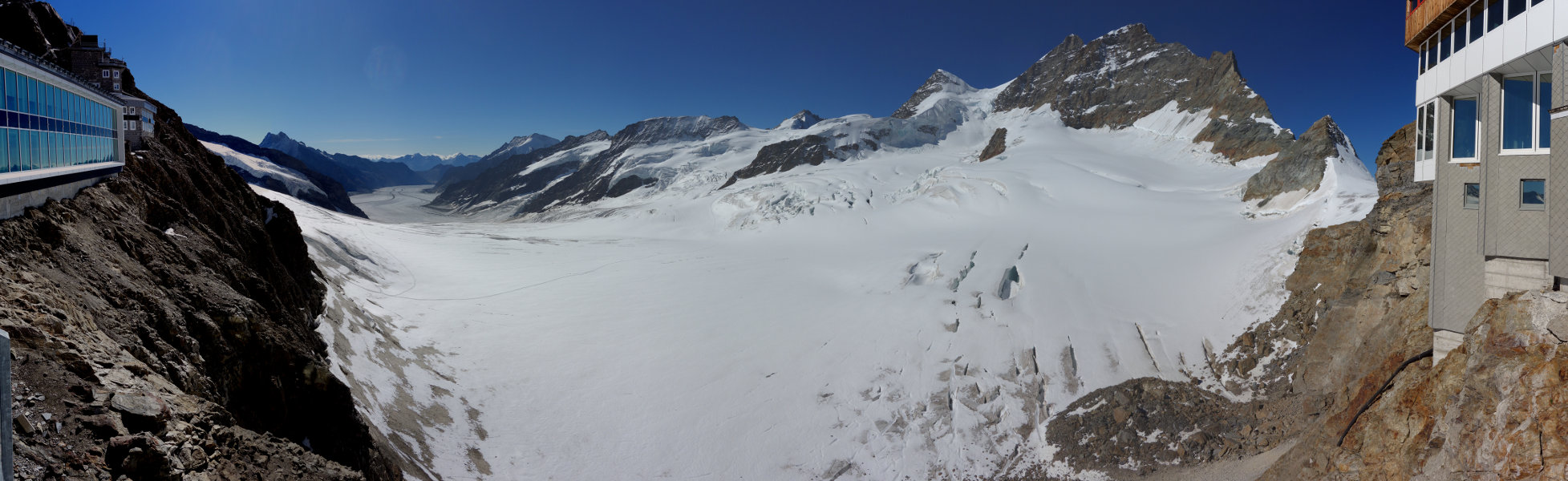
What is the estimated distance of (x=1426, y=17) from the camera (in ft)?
41.8

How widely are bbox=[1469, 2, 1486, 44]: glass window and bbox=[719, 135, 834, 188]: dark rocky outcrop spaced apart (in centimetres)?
8640

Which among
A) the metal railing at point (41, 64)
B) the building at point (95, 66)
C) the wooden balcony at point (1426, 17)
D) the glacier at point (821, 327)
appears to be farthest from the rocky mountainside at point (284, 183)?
the wooden balcony at point (1426, 17)

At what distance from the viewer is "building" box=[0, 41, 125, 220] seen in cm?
931

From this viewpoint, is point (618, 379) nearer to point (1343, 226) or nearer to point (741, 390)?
point (741, 390)

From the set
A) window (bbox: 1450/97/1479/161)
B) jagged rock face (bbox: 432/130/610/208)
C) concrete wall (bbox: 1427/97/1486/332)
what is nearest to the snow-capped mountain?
concrete wall (bbox: 1427/97/1486/332)

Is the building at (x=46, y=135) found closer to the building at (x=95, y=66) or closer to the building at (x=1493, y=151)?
the building at (x=95, y=66)

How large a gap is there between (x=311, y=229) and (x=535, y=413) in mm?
23830

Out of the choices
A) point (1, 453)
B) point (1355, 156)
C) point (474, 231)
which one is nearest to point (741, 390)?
point (1, 453)

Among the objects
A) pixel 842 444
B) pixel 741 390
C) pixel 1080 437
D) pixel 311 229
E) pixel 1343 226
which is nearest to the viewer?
pixel 1080 437

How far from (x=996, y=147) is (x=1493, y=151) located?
76.5 meters

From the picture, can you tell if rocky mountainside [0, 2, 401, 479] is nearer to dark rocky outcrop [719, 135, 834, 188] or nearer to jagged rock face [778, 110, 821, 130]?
dark rocky outcrop [719, 135, 834, 188]

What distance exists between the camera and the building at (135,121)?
14805 millimetres

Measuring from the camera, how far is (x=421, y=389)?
66.7 ft

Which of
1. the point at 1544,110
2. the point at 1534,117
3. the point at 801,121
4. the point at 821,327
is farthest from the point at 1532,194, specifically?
the point at 801,121
